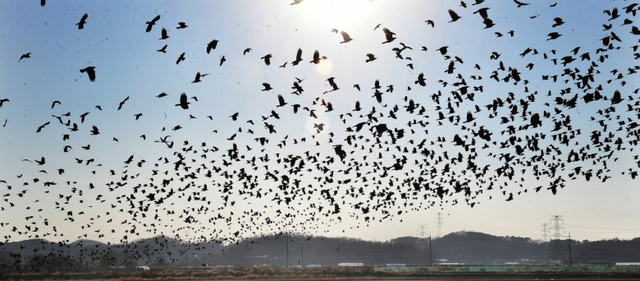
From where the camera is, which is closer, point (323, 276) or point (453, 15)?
point (453, 15)

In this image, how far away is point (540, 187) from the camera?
2967cm

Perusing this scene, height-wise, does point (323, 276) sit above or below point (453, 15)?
below

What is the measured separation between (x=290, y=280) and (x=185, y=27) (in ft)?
135

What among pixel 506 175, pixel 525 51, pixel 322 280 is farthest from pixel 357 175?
pixel 322 280

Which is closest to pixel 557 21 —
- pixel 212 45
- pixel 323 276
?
pixel 212 45

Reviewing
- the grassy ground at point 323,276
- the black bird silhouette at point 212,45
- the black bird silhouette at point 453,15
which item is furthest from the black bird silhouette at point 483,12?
the grassy ground at point 323,276

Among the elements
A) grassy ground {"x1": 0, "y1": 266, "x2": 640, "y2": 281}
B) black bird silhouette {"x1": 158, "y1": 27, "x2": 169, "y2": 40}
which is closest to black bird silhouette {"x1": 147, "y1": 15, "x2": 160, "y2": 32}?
black bird silhouette {"x1": 158, "y1": 27, "x2": 169, "y2": 40}

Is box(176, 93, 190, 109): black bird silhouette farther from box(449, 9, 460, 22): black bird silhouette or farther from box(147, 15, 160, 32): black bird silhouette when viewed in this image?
box(449, 9, 460, 22): black bird silhouette

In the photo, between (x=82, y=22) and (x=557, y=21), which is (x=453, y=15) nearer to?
(x=557, y=21)

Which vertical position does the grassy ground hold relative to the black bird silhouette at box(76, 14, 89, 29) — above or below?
below

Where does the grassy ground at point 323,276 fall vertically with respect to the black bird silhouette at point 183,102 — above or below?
below

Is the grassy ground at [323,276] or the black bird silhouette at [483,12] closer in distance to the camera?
the black bird silhouette at [483,12]

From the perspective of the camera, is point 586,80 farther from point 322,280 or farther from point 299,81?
point 322,280

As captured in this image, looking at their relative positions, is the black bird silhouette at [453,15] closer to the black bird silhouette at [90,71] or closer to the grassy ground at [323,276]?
the black bird silhouette at [90,71]
